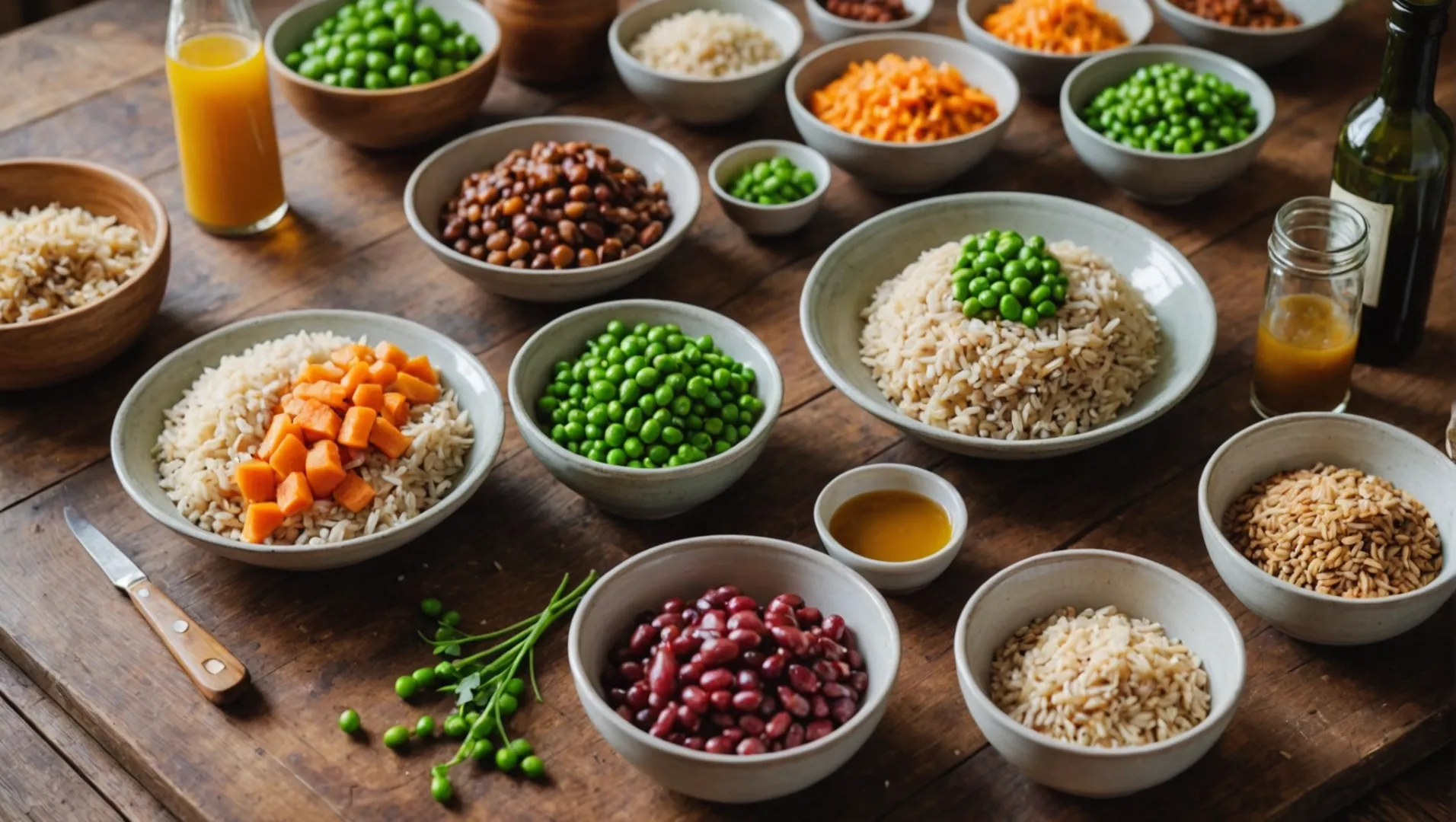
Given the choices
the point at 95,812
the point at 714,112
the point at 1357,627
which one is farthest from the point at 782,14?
the point at 95,812

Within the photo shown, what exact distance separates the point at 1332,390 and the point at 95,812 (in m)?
2.36

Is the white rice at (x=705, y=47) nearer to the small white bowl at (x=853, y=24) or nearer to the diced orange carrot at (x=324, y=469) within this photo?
the small white bowl at (x=853, y=24)

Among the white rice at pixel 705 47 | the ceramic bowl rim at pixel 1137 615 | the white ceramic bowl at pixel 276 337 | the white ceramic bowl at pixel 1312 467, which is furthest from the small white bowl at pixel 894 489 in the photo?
the white rice at pixel 705 47

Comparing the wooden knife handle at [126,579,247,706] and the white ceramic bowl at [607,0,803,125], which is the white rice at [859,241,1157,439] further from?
the wooden knife handle at [126,579,247,706]

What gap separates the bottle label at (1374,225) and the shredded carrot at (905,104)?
94 centimetres

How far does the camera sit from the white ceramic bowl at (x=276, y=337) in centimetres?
237

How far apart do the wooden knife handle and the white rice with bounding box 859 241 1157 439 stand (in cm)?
128

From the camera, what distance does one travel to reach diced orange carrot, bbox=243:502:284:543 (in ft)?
7.86

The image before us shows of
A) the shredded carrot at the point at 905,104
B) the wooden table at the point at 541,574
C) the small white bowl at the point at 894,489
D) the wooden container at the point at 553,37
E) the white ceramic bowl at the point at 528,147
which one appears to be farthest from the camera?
the wooden container at the point at 553,37

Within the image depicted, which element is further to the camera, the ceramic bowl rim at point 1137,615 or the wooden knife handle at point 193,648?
the wooden knife handle at point 193,648

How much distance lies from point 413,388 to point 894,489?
2.98 feet

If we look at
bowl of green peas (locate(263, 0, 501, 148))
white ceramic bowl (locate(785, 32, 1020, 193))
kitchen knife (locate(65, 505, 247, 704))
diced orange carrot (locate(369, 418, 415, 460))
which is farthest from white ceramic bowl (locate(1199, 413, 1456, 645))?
bowl of green peas (locate(263, 0, 501, 148))

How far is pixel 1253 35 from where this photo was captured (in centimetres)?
369

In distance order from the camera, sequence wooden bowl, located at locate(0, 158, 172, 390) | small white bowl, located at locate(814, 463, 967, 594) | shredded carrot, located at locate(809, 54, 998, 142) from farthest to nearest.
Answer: shredded carrot, located at locate(809, 54, 998, 142), wooden bowl, located at locate(0, 158, 172, 390), small white bowl, located at locate(814, 463, 967, 594)
